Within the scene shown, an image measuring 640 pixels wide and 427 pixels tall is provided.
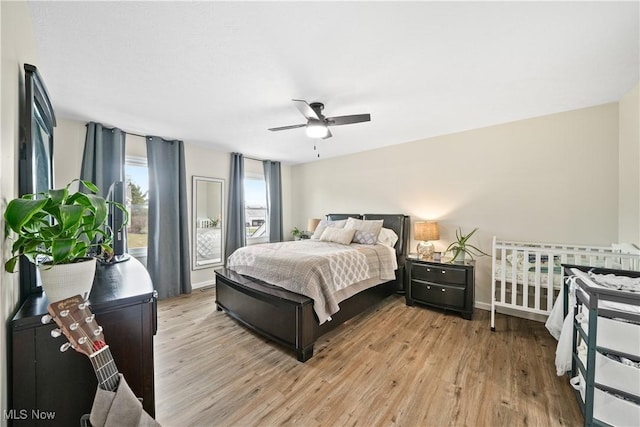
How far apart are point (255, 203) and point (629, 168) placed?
16.8ft

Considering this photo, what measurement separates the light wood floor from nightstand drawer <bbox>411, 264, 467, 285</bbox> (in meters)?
0.50

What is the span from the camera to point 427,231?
11.1 feet

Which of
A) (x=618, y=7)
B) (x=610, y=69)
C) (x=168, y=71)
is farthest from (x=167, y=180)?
(x=610, y=69)

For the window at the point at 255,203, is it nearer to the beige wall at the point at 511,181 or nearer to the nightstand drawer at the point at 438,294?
the beige wall at the point at 511,181

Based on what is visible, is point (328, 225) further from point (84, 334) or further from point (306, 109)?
point (84, 334)

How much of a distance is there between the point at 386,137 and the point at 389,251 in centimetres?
174

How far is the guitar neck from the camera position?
2.86 ft

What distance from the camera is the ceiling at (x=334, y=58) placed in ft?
4.58

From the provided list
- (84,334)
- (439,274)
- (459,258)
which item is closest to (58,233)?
(84,334)

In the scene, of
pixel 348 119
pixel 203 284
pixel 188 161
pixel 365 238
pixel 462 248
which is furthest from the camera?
pixel 203 284

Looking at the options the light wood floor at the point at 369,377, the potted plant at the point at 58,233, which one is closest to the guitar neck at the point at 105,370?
the potted plant at the point at 58,233

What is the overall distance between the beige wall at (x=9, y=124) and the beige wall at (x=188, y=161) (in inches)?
91.8

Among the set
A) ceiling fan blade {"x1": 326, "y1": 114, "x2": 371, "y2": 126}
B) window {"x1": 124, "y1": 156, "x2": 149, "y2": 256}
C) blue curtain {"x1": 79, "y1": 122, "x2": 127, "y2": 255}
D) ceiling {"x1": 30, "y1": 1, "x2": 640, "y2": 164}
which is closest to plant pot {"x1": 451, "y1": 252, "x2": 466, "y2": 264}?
ceiling {"x1": 30, "y1": 1, "x2": 640, "y2": 164}

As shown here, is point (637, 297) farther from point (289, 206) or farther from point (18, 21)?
point (289, 206)
